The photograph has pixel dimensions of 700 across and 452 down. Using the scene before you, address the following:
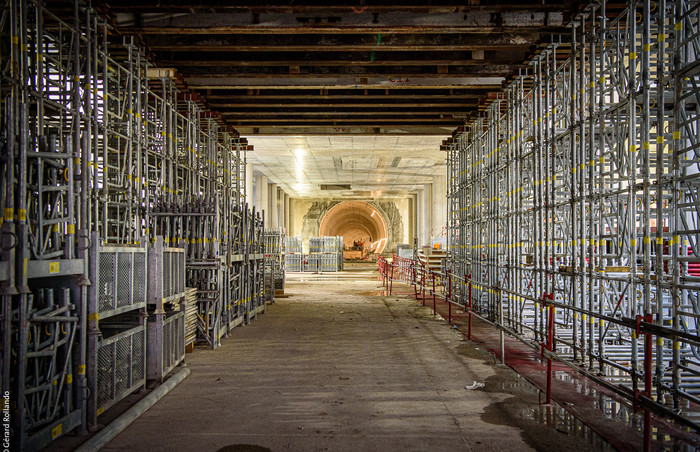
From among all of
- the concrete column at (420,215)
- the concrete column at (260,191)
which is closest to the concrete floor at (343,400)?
the concrete column at (260,191)

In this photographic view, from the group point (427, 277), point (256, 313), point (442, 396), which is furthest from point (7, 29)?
point (427, 277)

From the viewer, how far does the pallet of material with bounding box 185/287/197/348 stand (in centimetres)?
860

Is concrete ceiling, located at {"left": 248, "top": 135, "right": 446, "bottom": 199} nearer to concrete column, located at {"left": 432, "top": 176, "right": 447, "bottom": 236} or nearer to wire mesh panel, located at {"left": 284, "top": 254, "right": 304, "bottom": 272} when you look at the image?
concrete column, located at {"left": 432, "top": 176, "right": 447, "bottom": 236}

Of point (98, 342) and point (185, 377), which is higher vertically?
point (98, 342)

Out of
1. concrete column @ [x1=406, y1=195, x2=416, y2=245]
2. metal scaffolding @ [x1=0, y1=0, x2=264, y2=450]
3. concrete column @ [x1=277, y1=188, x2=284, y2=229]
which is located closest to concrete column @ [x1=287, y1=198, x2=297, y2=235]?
concrete column @ [x1=277, y1=188, x2=284, y2=229]

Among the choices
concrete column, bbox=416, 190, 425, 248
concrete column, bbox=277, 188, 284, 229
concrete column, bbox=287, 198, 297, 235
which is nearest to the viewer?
concrete column, bbox=416, 190, 425, 248

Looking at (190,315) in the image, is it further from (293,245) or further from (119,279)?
(293,245)

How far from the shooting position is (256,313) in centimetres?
1377

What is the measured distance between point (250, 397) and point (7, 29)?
19.5ft

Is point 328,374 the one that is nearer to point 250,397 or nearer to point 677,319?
point 250,397

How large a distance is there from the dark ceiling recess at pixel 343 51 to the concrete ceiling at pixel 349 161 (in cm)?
472

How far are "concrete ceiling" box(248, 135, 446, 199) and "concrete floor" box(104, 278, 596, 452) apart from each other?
1136 cm

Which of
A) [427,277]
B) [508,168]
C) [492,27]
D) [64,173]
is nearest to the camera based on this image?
[64,173]

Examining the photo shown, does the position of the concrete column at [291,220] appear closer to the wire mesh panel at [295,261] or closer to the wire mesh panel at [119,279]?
the wire mesh panel at [295,261]
